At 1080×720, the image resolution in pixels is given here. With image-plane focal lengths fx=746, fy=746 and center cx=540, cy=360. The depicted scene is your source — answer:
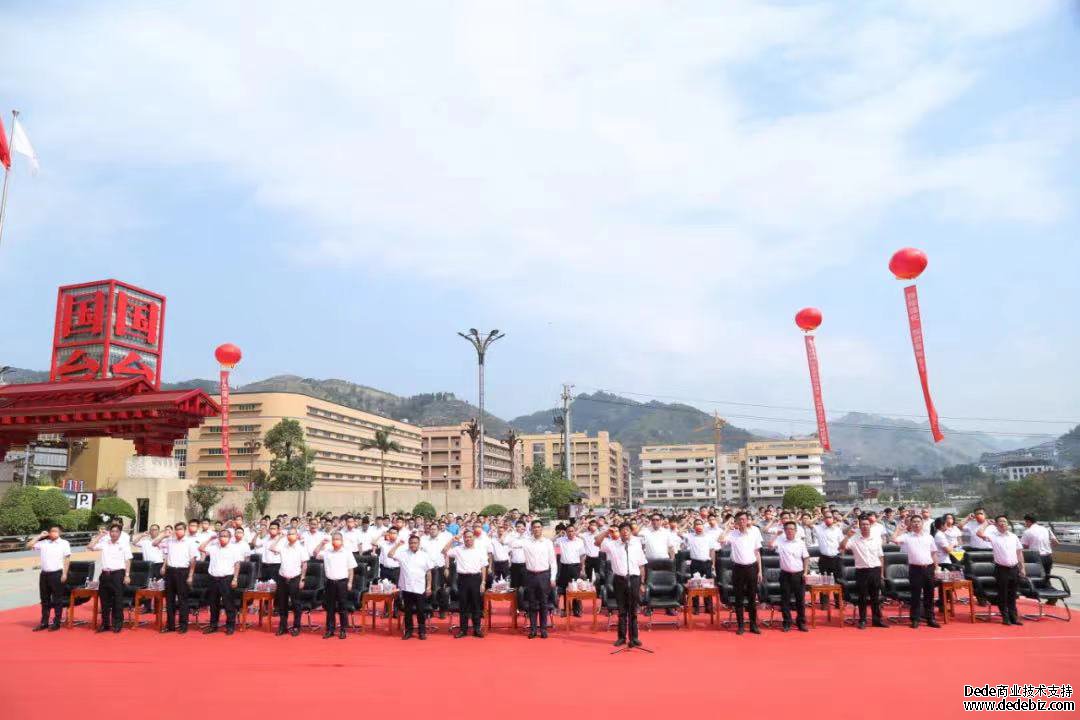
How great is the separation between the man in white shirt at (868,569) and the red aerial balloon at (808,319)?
41.8ft

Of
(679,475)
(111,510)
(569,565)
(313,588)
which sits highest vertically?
(679,475)

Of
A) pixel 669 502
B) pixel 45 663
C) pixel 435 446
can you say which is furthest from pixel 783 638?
pixel 669 502

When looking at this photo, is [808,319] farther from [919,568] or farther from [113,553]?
[113,553]

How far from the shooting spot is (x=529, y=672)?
8.94m

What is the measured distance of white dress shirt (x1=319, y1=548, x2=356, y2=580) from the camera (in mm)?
11719

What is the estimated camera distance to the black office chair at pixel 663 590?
1176cm

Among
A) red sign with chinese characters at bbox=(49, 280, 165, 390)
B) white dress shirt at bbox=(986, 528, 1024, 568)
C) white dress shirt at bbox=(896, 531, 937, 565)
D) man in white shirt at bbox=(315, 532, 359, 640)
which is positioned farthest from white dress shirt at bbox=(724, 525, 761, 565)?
red sign with chinese characters at bbox=(49, 280, 165, 390)

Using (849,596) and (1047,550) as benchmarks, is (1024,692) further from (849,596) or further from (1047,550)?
(1047,550)

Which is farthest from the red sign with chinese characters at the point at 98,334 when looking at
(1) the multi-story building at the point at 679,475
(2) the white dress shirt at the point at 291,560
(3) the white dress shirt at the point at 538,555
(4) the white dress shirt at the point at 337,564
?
(1) the multi-story building at the point at 679,475

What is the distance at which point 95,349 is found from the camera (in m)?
40.8

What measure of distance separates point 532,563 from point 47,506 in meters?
28.1

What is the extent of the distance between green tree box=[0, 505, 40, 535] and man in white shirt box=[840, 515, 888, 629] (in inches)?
1197

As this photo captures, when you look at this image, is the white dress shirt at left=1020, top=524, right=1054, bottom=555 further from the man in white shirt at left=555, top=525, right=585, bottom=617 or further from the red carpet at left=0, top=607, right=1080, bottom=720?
the man in white shirt at left=555, top=525, right=585, bottom=617

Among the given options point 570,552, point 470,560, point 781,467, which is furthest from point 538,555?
point 781,467
